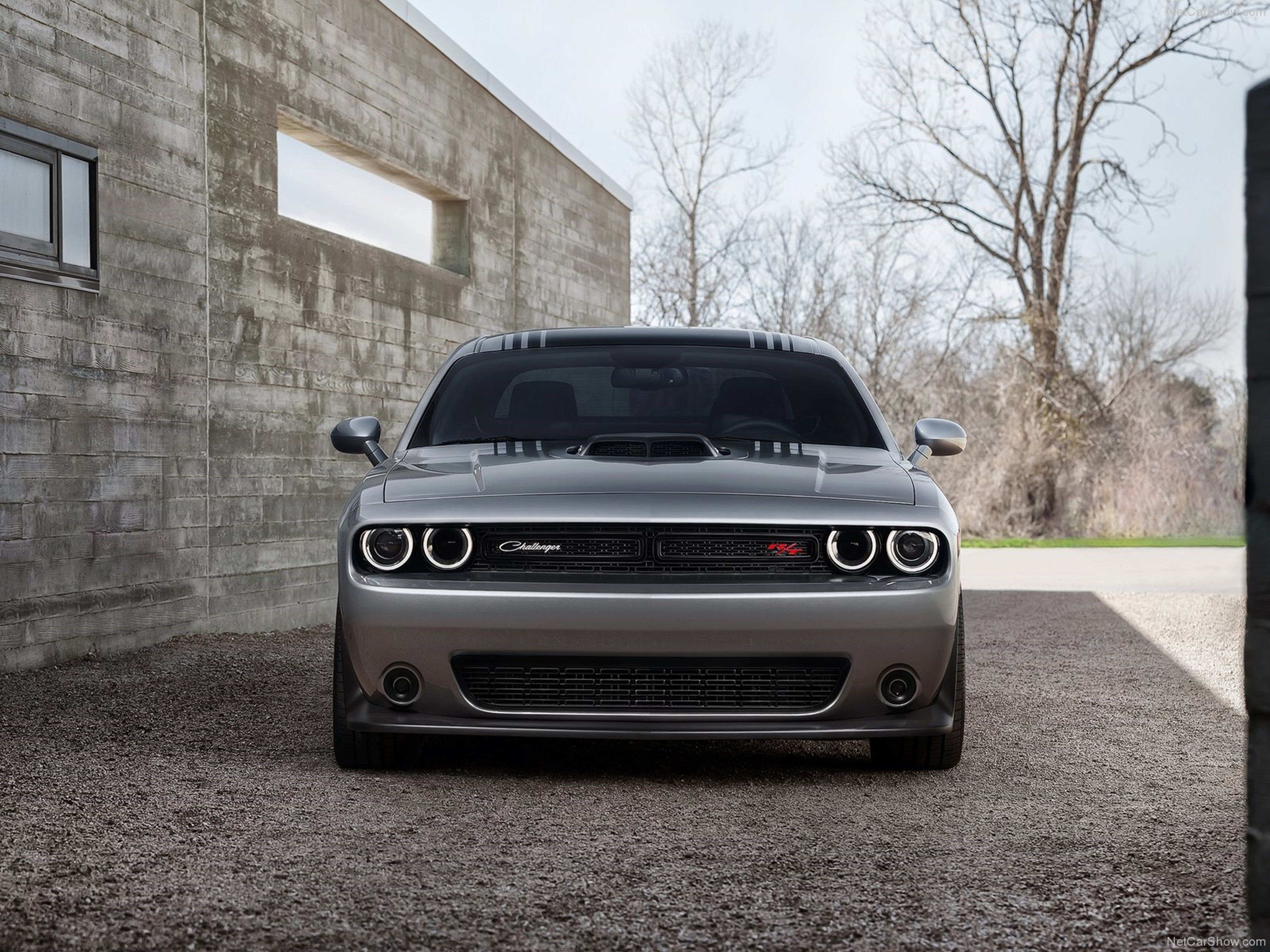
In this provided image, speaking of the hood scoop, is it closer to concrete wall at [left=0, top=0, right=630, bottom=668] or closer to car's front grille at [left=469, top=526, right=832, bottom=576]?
car's front grille at [left=469, top=526, right=832, bottom=576]

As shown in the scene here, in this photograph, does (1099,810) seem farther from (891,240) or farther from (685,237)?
(685,237)

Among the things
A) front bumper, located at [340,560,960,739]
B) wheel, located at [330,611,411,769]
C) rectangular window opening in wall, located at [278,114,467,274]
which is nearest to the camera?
front bumper, located at [340,560,960,739]

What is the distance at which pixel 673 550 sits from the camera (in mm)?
3932

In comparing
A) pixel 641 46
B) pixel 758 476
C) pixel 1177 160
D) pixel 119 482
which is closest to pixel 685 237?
pixel 641 46

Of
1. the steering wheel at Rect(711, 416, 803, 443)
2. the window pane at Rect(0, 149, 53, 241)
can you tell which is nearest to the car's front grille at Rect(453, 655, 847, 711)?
the steering wheel at Rect(711, 416, 803, 443)

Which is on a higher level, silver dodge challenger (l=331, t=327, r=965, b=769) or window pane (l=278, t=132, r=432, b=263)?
window pane (l=278, t=132, r=432, b=263)

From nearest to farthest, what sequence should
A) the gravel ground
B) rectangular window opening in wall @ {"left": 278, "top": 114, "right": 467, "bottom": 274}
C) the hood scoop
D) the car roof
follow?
the gravel ground
the hood scoop
the car roof
rectangular window opening in wall @ {"left": 278, "top": 114, "right": 467, "bottom": 274}

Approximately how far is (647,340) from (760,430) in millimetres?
653

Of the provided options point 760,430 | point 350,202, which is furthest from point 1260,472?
point 350,202

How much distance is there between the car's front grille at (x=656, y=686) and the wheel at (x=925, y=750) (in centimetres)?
42

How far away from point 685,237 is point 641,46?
563 centimetres

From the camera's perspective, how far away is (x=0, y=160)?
22.5 ft

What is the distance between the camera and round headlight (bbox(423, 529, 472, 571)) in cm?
396

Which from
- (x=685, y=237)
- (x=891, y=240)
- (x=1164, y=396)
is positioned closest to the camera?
(x=1164, y=396)
